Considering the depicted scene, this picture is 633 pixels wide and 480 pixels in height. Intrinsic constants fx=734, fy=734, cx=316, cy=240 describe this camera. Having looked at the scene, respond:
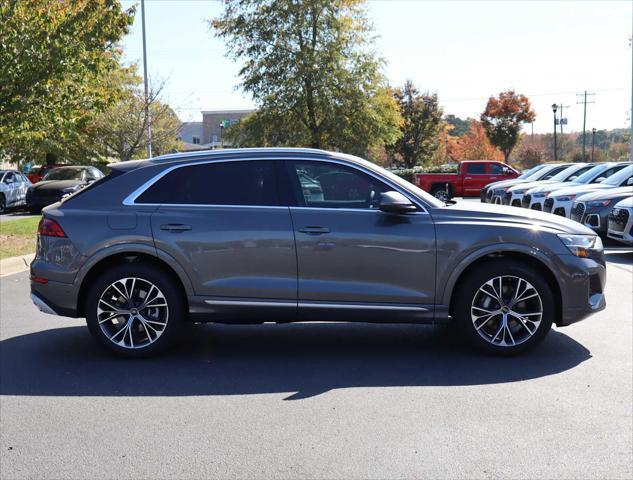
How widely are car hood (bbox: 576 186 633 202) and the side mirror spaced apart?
33.1 feet

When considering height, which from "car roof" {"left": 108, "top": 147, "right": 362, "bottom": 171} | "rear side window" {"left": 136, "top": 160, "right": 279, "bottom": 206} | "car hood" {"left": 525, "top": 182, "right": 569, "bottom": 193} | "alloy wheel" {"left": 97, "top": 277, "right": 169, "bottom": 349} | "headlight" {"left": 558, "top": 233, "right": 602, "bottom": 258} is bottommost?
"alloy wheel" {"left": 97, "top": 277, "right": 169, "bottom": 349}

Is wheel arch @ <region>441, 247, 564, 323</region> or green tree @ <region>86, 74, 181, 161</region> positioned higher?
green tree @ <region>86, 74, 181, 161</region>

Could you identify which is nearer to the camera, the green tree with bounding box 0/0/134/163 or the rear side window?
the rear side window

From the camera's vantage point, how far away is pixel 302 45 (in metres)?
36.0

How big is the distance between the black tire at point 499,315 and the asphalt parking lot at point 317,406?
15cm

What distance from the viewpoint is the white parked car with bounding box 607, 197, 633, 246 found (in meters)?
12.8

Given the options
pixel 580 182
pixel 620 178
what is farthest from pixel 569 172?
pixel 620 178

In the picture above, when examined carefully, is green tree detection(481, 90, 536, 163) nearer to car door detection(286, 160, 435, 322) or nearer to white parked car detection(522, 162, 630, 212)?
white parked car detection(522, 162, 630, 212)

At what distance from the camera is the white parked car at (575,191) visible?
53.7 ft

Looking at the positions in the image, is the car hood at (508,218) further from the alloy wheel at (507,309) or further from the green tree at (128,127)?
the green tree at (128,127)

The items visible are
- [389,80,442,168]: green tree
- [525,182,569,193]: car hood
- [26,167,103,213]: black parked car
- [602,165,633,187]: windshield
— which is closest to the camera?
[602,165,633,187]: windshield

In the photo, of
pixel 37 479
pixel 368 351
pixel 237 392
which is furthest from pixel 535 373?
pixel 37 479

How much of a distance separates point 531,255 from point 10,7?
Result: 10.8m

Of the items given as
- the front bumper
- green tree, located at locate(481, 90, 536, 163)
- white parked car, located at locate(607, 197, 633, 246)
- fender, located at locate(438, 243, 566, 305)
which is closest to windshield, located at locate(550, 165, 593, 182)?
white parked car, located at locate(607, 197, 633, 246)
